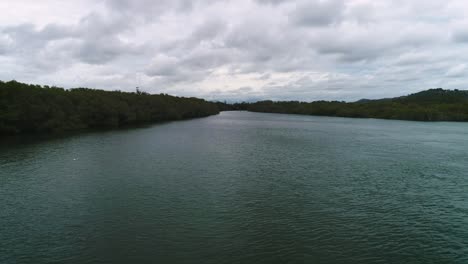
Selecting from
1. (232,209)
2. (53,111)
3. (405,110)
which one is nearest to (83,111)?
(53,111)

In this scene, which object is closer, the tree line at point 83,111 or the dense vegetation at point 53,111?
the dense vegetation at point 53,111

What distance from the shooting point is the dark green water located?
45.5 feet

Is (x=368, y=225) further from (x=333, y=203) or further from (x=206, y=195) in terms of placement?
(x=206, y=195)

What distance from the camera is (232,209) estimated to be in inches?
736

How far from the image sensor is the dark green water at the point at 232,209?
45.5 feet

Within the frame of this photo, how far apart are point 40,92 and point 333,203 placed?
57722 millimetres

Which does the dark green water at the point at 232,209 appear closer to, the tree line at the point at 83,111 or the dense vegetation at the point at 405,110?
the tree line at the point at 83,111

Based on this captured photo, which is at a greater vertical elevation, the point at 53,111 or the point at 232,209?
the point at 53,111

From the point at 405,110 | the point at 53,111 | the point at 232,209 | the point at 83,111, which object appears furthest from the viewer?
the point at 405,110

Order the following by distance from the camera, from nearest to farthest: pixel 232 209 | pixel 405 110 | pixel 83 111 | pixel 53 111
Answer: pixel 232 209
pixel 53 111
pixel 83 111
pixel 405 110

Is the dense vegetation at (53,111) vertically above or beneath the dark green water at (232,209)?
above

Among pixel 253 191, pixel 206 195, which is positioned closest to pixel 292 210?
pixel 253 191

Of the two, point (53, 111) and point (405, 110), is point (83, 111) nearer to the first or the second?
point (53, 111)

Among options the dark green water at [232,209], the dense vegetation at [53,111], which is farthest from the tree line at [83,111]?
the dark green water at [232,209]
